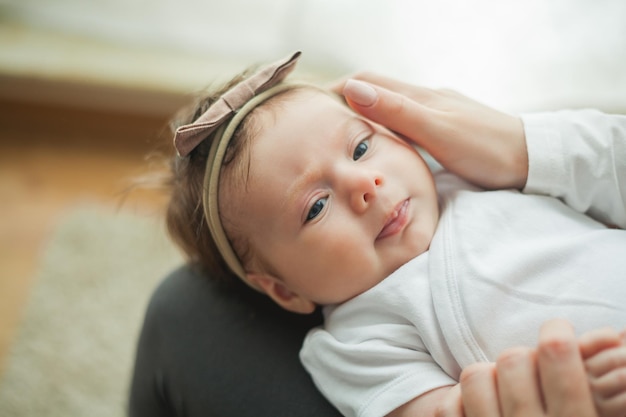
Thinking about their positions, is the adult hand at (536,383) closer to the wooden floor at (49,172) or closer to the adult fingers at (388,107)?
the adult fingers at (388,107)

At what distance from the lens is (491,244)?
839 millimetres

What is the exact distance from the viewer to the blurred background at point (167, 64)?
5.07 feet

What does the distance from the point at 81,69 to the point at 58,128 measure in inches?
13.3

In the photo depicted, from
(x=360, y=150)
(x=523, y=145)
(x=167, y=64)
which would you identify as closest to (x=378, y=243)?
(x=360, y=150)

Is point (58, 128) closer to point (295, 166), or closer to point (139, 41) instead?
point (139, 41)

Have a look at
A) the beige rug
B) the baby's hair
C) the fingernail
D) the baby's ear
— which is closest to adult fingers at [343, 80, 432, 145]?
the fingernail

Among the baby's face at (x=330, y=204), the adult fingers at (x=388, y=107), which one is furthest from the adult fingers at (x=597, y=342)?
the adult fingers at (x=388, y=107)

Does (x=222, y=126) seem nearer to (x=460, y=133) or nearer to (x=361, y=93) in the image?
(x=361, y=93)

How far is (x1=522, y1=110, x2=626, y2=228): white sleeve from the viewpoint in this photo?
85 cm

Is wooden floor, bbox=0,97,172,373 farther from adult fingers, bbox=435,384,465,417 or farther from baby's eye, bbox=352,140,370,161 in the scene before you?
adult fingers, bbox=435,384,465,417

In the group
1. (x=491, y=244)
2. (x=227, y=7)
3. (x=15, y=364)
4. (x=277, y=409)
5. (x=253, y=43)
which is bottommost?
(x=15, y=364)

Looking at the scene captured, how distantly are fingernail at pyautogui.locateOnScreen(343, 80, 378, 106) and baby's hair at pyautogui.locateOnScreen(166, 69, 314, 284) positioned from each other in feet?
0.35

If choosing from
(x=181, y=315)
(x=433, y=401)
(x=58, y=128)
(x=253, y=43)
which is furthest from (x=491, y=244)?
(x=58, y=128)

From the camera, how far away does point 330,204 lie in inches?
33.9
